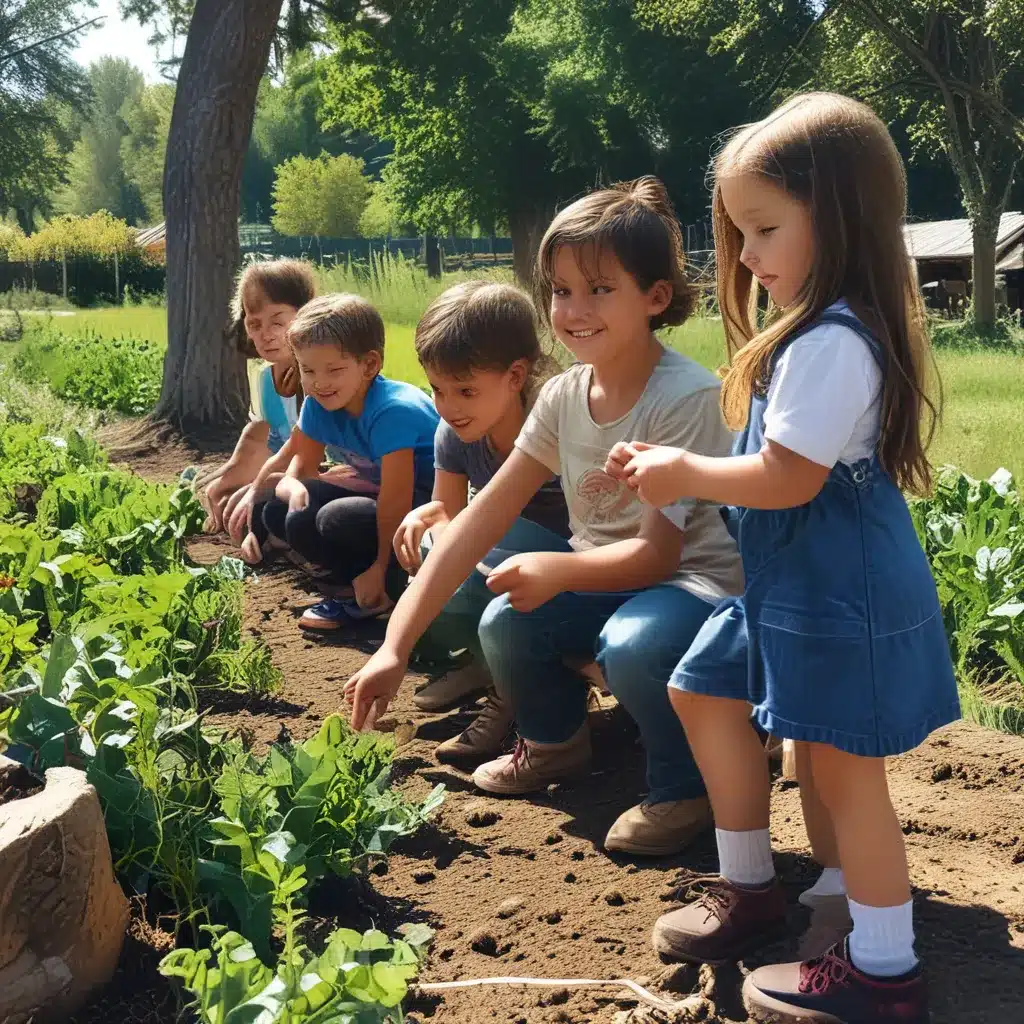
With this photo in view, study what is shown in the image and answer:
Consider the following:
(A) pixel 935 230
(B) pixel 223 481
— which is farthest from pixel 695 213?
(B) pixel 223 481

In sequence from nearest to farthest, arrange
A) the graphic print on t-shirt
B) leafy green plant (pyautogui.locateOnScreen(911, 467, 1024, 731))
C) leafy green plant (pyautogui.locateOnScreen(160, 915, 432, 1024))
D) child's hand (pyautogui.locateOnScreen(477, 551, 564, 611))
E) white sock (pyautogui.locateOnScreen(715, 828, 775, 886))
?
leafy green plant (pyautogui.locateOnScreen(160, 915, 432, 1024)) → white sock (pyautogui.locateOnScreen(715, 828, 775, 886)) → child's hand (pyautogui.locateOnScreen(477, 551, 564, 611)) → the graphic print on t-shirt → leafy green plant (pyautogui.locateOnScreen(911, 467, 1024, 731))

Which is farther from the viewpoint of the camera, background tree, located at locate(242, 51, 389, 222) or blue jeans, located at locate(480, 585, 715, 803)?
background tree, located at locate(242, 51, 389, 222)

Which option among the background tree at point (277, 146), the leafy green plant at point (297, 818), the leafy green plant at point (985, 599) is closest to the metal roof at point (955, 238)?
the leafy green plant at point (985, 599)

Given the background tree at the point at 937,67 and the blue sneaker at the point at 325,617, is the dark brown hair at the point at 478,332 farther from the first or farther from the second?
the background tree at the point at 937,67

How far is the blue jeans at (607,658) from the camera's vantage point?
7.72 feet

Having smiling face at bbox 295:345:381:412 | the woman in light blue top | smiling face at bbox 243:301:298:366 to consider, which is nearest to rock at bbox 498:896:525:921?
smiling face at bbox 295:345:381:412

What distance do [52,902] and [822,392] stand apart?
1.25 meters

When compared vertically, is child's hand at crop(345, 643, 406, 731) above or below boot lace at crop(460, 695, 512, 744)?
above

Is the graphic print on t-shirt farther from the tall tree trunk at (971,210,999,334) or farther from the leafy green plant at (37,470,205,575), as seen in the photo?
the tall tree trunk at (971,210,999,334)

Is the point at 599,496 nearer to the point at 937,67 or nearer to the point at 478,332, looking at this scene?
the point at 478,332

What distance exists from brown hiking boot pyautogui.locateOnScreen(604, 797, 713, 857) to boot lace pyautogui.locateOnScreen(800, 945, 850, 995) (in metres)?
0.56

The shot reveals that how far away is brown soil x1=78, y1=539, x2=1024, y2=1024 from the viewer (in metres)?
1.90

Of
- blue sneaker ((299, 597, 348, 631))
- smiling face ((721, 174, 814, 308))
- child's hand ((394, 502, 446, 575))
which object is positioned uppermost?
smiling face ((721, 174, 814, 308))

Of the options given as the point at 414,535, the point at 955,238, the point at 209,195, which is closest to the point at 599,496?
the point at 414,535
